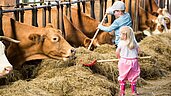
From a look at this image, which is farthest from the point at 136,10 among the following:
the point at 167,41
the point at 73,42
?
the point at 73,42

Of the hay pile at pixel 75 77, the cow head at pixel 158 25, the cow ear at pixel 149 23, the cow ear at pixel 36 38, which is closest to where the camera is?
the hay pile at pixel 75 77

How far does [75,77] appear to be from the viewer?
8016 mm

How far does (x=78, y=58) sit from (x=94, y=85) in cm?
118

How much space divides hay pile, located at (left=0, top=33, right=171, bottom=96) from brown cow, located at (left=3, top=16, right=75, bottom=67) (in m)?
0.16

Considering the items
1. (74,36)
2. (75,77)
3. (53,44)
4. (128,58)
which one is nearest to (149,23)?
(74,36)

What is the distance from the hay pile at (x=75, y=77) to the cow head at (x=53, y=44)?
13 centimetres

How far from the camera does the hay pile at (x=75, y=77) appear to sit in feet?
24.6

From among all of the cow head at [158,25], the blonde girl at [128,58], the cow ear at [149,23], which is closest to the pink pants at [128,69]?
the blonde girl at [128,58]

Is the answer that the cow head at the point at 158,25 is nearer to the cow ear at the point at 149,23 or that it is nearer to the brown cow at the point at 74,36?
the cow ear at the point at 149,23

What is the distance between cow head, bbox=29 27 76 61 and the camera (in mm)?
8805

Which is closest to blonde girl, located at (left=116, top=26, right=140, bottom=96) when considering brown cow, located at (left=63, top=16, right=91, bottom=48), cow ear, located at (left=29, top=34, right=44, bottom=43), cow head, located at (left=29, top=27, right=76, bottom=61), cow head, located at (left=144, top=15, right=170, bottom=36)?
cow head, located at (left=29, top=27, right=76, bottom=61)

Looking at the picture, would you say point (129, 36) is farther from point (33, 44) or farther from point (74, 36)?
point (74, 36)

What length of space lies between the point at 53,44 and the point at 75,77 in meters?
1.08

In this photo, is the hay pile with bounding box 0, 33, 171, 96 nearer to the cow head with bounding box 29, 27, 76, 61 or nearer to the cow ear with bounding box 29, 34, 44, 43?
the cow head with bounding box 29, 27, 76, 61
